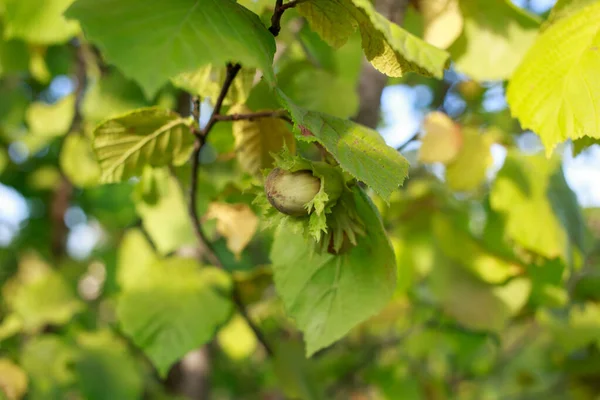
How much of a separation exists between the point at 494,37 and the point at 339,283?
Result: 1.48 ft

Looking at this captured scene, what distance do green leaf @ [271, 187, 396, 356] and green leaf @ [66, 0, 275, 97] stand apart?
0.19 metres

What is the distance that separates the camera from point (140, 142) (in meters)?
0.64

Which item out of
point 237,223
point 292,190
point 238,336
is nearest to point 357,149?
point 292,190

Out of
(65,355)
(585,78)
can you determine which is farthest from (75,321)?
(585,78)

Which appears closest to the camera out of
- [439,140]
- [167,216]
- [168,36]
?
[168,36]

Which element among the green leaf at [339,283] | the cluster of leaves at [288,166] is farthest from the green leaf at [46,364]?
the green leaf at [339,283]

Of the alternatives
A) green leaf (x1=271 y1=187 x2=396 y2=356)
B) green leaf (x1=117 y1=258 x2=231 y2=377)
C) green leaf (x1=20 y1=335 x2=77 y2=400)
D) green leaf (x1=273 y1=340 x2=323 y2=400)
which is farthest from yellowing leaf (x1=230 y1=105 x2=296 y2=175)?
green leaf (x1=20 y1=335 x2=77 y2=400)

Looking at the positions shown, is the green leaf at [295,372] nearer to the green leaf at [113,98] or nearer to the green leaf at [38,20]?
the green leaf at [113,98]

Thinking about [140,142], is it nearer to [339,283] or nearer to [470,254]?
[339,283]

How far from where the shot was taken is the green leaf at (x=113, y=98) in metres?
1.14

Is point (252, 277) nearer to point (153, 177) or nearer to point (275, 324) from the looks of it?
point (153, 177)

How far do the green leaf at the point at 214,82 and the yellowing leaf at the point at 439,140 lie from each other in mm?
428

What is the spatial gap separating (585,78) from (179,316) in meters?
0.70

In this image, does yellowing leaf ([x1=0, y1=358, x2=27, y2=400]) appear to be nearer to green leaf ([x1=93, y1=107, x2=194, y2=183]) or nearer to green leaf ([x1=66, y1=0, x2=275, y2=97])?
green leaf ([x1=93, y1=107, x2=194, y2=183])
